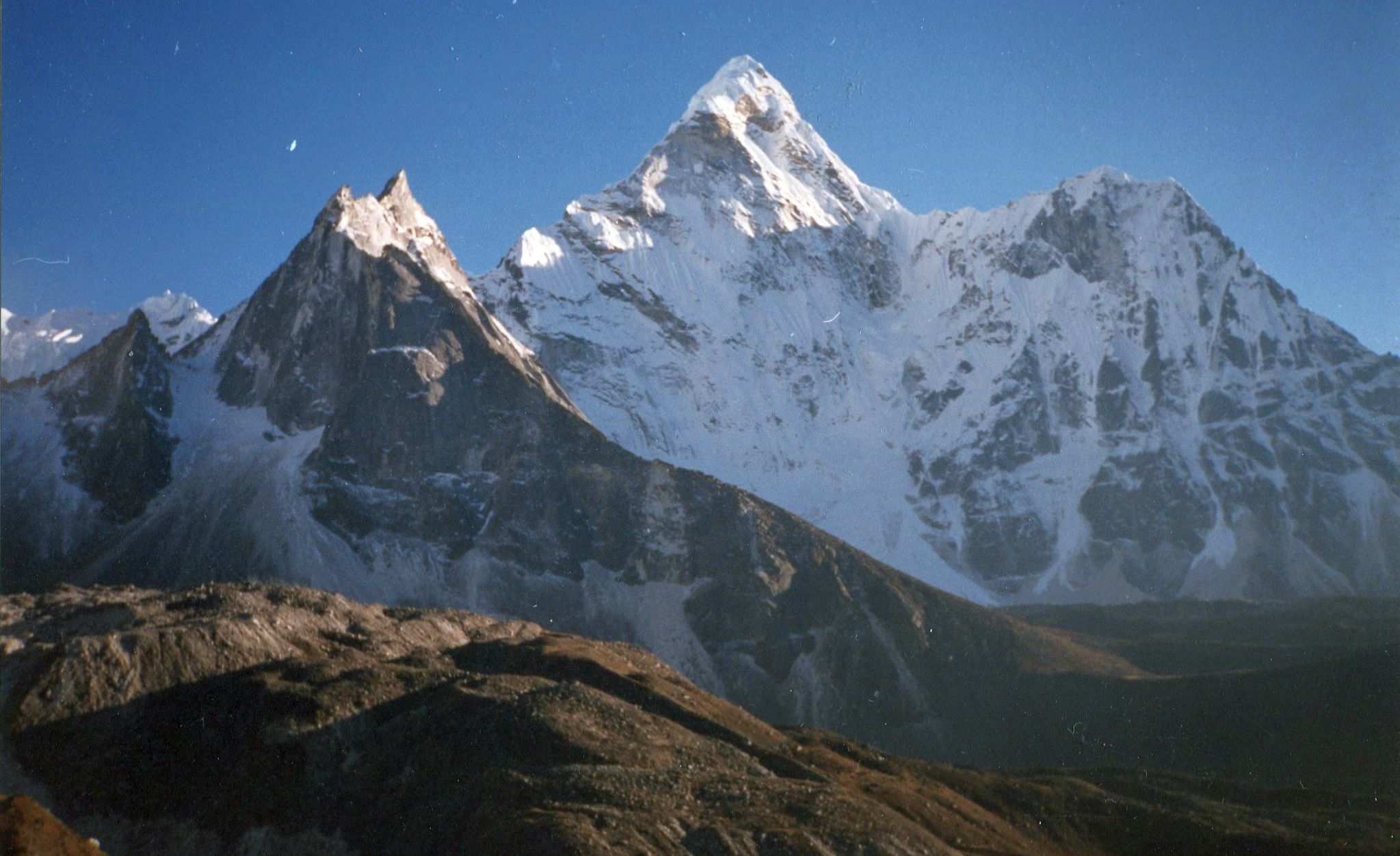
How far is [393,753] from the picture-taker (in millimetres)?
67062

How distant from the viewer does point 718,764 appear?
2876 inches

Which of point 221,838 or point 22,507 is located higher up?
point 22,507

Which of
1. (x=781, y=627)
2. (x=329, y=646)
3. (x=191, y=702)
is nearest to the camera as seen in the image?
(x=191, y=702)

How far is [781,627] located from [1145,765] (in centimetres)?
5892

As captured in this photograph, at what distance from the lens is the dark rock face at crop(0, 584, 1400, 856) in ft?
195

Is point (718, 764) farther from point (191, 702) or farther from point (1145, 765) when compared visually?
point (1145, 765)

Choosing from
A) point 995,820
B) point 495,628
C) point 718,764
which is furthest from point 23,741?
point 995,820

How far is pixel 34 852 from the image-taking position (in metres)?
40.4

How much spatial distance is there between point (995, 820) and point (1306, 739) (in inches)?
2497

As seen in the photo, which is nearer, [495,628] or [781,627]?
[495,628]

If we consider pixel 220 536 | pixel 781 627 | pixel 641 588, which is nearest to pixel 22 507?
pixel 220 536

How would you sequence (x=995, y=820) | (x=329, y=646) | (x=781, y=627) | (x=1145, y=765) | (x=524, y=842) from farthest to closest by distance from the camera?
(x=781, y=627)
(x=1145, y=765)
(x=995, y=820)
(x=329, y=646)
(x=524, y=842)

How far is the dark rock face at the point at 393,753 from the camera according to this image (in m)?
59.5

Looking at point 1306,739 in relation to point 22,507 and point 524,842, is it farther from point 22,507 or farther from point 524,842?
point 22,507
